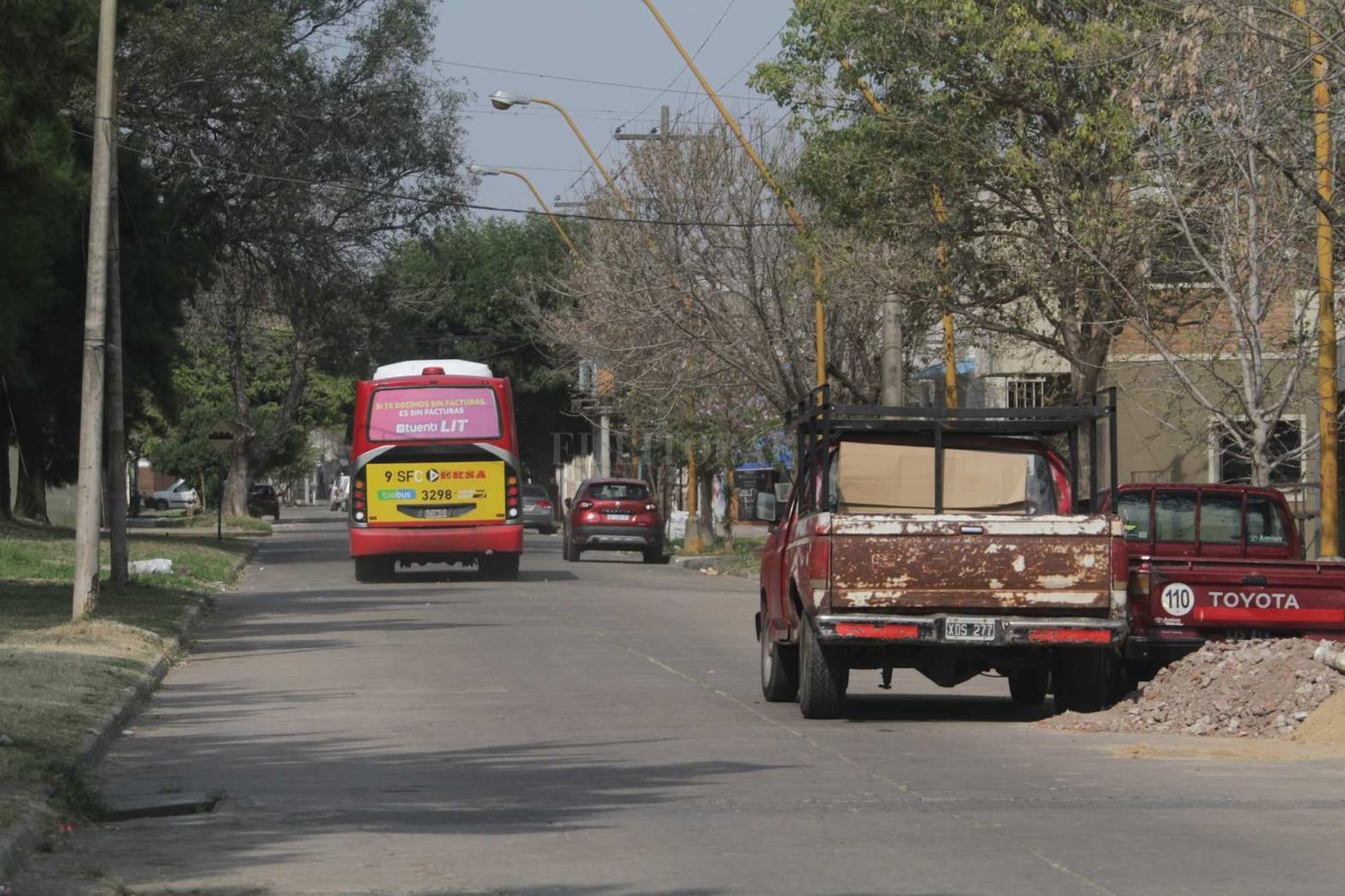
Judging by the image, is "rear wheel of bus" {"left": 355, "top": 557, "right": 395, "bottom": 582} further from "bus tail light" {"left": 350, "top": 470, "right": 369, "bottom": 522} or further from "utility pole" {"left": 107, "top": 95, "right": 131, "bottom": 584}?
"utility pole" {"left": 107, "top": 95, "right": 131, "bottom": 584}

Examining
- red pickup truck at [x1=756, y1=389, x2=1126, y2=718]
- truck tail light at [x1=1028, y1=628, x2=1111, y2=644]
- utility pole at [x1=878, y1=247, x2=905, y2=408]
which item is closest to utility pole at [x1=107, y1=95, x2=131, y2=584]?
utility pole at [x1=878, y1=247, x2=905, y2=408]

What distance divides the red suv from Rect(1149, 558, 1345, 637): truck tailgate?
89.2 feet

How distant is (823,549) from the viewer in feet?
42.3

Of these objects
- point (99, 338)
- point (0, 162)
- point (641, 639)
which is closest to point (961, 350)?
point (641, 639)

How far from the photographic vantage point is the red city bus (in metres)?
32.0

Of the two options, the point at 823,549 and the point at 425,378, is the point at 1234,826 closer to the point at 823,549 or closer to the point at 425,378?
the point at 823,549

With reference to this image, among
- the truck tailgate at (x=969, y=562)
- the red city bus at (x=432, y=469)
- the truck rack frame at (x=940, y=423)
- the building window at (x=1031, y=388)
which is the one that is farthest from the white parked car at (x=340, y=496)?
the truck tailgate at (x=969, y=562)

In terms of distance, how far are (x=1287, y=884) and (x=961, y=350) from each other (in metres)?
27.1

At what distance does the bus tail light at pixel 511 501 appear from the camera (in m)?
32.4

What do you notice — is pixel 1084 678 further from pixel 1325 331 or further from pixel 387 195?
pixel 387 195

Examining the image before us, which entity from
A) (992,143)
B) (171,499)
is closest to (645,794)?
(992,143)

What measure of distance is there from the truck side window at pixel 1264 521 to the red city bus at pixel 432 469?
52.3ft

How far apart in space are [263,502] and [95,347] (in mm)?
69318

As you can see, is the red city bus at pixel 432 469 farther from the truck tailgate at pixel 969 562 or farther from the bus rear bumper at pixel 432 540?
the truck tailgate at pixel 969 562
